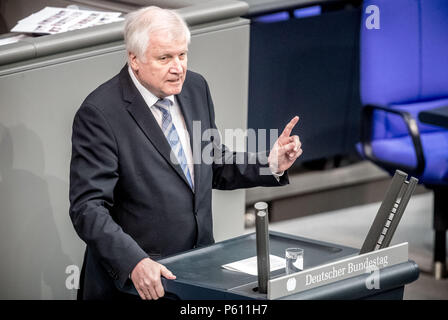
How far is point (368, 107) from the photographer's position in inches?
183

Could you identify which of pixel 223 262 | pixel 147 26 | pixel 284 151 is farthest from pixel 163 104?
pixel 223 262

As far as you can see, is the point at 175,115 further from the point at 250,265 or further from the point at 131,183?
the point at 250,265

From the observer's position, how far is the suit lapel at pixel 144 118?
285 cm

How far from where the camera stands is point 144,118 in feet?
9.36

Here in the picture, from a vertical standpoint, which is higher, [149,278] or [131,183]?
[131,183]

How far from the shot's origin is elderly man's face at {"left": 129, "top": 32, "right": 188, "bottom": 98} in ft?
8.97

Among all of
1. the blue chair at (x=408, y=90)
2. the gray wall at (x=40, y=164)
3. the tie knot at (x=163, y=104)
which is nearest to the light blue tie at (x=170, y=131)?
the tie knot at (x=163, y=104)

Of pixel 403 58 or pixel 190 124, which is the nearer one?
pixel 190 124

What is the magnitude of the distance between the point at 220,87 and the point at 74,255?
33.1 inches

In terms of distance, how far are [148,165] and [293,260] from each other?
21.2 inches

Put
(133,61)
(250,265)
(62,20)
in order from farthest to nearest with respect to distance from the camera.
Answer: (62,20) < (133,61) < (250,265)
